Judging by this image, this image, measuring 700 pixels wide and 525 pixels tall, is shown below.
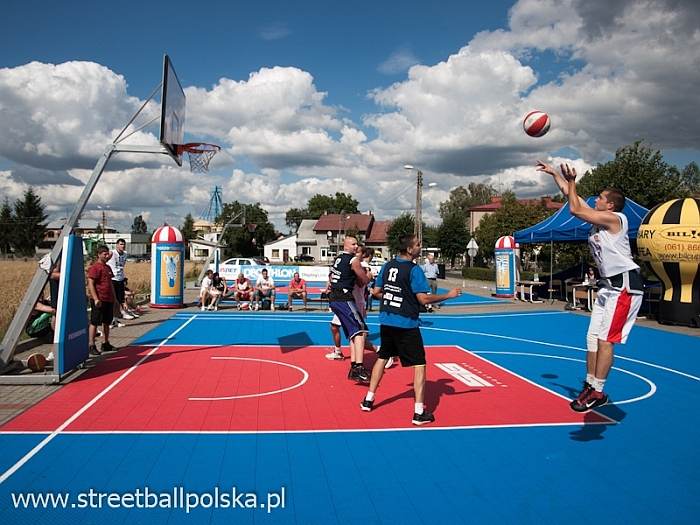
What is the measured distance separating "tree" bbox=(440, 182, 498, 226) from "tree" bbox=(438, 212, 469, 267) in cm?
3491

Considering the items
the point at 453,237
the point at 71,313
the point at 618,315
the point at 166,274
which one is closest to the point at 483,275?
the point at 453,237

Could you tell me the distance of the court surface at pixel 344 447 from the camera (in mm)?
4277

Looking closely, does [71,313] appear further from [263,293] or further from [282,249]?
[282,249]

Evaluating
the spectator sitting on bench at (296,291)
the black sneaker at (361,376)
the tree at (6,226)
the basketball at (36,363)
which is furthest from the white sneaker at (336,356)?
the tree at (6,226)

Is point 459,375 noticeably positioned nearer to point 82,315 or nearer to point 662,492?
point 662,492

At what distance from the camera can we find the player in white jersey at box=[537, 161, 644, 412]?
5.56 m

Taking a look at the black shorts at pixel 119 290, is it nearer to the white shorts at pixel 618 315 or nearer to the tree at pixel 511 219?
the white shorts at pixel 618 315

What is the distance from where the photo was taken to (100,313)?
10.1 m

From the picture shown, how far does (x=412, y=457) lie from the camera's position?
532 centimetres

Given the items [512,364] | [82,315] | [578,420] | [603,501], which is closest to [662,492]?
[603,501]

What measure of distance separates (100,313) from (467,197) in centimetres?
9864

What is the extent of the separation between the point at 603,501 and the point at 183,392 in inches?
215

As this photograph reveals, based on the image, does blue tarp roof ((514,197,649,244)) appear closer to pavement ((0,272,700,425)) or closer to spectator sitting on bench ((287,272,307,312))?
pavement ((0,272,700,425))

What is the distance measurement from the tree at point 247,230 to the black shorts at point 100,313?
4630 centimetres
